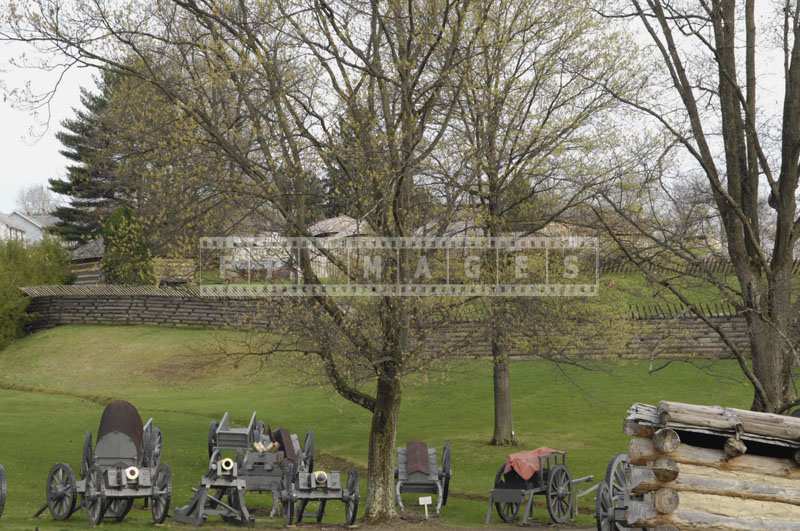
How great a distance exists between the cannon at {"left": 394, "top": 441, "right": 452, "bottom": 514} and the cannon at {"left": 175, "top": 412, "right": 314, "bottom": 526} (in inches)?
66.2

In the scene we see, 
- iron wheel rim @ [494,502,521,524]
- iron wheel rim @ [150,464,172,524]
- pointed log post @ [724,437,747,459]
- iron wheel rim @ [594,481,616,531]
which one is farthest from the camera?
iron wheel rim @ [494,502,521,524]

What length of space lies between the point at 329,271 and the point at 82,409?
17610 millimetres

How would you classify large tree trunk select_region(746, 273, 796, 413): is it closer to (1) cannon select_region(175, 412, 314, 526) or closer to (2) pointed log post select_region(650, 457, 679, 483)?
(2) pointed log post select_region(650, 457, 679, 483)

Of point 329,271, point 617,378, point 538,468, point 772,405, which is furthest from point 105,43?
point 617,378

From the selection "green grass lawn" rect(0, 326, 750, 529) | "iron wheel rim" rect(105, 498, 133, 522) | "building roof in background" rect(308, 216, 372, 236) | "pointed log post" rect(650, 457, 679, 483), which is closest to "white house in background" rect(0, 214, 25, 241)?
"green grass lawn" rect(0, 326, 750, 529)

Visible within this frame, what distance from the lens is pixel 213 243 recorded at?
58.1 feet

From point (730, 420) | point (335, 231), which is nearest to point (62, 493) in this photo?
point (335, 231)

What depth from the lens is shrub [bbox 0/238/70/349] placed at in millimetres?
47875

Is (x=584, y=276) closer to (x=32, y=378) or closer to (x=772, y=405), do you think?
(x=772, y=405)

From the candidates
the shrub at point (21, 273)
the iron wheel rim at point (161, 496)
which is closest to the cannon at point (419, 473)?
the iron wheel rim at point (161, 496)

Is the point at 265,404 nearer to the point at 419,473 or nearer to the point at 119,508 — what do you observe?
the point at 419,473

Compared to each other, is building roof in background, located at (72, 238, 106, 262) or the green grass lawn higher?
building roof in background, located at (72, 238, 106, 262)

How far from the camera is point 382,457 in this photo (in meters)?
16.5

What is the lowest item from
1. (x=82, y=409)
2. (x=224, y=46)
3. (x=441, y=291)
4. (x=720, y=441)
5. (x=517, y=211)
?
(x=82, y=409)
